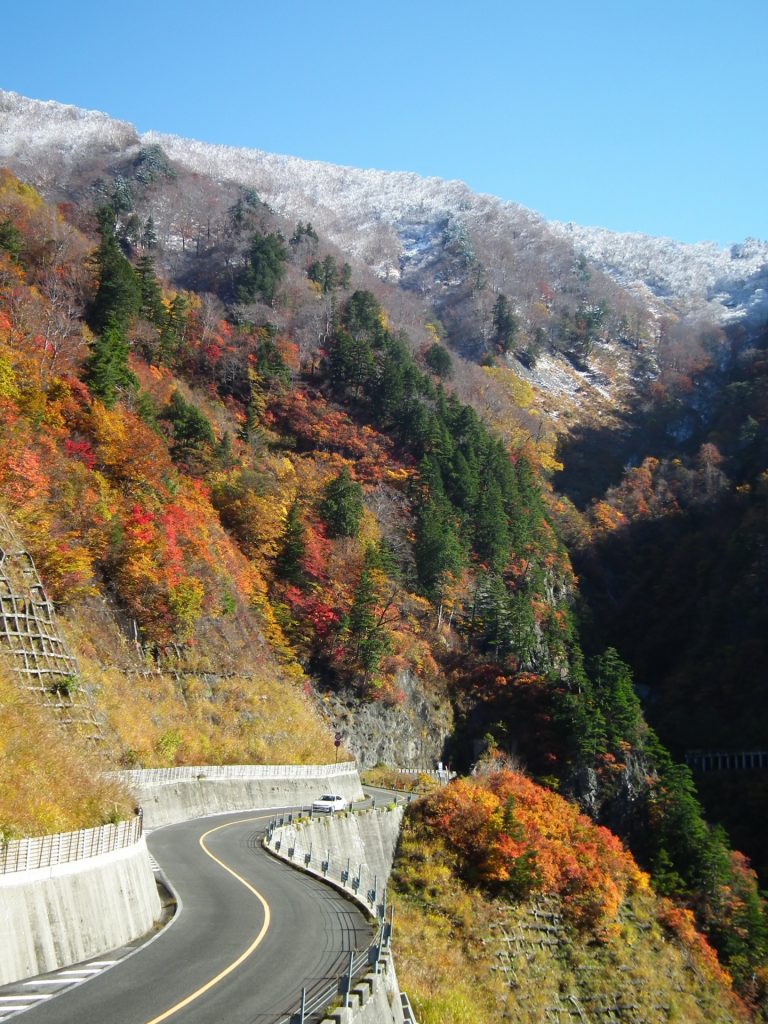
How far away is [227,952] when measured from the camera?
45.3ft

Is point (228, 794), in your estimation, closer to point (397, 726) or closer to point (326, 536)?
point (397, 726)

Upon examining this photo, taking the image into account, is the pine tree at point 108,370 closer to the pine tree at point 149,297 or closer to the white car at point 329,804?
the pine tree at point 149,297

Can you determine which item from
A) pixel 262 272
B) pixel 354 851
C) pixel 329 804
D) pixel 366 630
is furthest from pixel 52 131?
pixel 354 851

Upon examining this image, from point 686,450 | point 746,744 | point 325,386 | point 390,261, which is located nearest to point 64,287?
point 325,386

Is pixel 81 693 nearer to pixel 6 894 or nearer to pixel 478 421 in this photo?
pixel 6 894

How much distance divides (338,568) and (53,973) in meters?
44.2

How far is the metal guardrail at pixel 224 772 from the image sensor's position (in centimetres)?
2893

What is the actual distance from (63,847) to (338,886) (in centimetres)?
840

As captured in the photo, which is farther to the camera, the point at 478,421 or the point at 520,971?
the point at 478,421

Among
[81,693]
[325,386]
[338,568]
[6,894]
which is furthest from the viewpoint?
[325,386]

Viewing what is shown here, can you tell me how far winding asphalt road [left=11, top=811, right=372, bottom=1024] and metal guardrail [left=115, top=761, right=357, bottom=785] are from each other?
545 centimetres

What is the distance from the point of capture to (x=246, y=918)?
53.8 ft

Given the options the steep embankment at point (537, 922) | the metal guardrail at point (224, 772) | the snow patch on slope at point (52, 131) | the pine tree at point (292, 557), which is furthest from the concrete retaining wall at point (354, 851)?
the snow patch on slope at point (52, 131)

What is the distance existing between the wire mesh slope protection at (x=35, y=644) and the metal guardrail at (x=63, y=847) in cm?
1060
